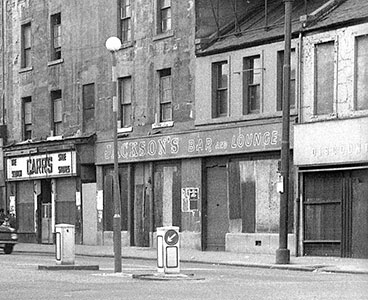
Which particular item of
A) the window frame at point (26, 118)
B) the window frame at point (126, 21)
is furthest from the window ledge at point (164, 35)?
the window frame at point (26, 118)

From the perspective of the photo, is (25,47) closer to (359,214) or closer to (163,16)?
(163,16)

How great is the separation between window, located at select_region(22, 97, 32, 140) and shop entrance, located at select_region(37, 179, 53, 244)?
2.71m

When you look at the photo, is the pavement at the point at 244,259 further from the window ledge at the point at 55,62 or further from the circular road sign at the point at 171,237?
the window ledge at the point at 55,62

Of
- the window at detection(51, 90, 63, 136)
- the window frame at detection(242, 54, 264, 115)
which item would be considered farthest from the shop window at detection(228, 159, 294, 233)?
the window at detection(51, 90, 63, 136)

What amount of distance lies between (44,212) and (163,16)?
1156 centimetres

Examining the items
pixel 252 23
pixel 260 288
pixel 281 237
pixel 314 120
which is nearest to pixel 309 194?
pixel 314 120

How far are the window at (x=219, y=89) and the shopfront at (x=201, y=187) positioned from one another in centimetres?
80

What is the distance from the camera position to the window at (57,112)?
4653 centimetres

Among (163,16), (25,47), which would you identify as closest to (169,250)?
(163,16)

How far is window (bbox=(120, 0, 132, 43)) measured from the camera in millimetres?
42312

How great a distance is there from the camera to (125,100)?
4241 cm

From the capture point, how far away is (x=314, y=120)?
33.2 m

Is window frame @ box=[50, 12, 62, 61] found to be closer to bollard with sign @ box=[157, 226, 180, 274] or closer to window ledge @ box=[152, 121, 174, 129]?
window ledge @ box=[152, 121, 174, 129]

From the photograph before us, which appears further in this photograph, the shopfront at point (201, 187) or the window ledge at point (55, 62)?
the window ledge at point (55, 62)
